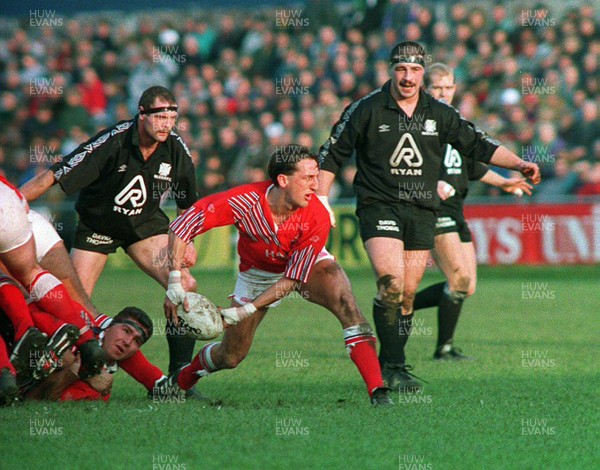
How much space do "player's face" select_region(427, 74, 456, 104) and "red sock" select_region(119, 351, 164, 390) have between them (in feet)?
11.3

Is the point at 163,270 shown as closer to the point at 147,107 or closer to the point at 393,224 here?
the point at 147,107

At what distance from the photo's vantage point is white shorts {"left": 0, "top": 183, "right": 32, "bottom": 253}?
674cm

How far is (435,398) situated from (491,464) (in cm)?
191

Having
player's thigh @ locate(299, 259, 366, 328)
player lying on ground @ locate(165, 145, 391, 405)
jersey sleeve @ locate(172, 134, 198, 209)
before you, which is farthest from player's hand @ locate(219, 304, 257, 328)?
jersey sleeve @ locate(172, 134, 198, 209)

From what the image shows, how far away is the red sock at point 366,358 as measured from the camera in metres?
6.88

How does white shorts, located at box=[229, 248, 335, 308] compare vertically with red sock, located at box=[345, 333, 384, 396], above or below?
above

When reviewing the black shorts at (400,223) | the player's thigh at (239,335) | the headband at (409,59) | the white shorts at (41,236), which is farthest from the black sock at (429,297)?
the white shorts at (41,236)

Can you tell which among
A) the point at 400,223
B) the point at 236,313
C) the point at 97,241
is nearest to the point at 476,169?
the point at 400,223

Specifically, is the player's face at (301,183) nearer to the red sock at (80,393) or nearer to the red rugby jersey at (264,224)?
the red rugby jersey at (264,224)

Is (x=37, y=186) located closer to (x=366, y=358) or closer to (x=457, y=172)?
(x=366, y=358)

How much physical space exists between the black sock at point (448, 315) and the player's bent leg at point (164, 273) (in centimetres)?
233

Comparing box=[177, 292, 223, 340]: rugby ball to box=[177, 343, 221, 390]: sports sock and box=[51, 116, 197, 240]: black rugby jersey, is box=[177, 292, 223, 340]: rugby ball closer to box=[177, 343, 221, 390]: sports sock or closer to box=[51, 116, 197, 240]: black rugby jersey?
box=[177, 343, 221, 390]: sports sock

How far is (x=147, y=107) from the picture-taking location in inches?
311

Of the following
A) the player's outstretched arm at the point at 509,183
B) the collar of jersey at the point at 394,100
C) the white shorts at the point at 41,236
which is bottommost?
the white shorts at the point at 41,236
